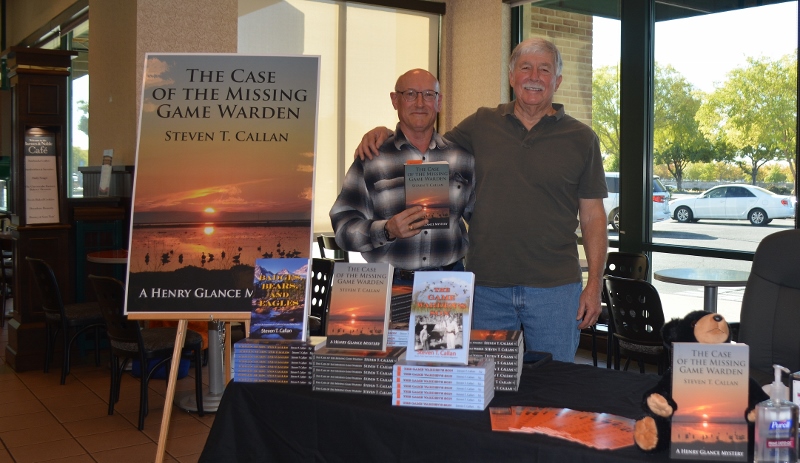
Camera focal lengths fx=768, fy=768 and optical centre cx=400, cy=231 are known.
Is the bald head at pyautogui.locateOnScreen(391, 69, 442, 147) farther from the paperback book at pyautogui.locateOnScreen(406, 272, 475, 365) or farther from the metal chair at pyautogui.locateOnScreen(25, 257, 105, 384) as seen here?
the metal chair at pyautogui.locateOnScreen(25, 257, 105, 384)

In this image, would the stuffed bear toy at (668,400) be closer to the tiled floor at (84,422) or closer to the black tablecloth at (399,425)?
the black tablecloth at (399,425)

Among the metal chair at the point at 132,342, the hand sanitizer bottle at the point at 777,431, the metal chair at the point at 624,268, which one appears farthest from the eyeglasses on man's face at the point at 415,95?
the metal chair at the point at 624,268

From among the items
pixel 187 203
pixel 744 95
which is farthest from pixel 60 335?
pixel 744 95

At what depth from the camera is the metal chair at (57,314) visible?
530 cm

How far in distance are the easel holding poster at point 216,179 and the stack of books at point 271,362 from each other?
0.56 metres

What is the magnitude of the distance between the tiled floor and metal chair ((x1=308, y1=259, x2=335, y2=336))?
0.84 m

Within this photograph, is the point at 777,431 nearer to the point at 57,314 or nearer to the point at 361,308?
the point at 361,308

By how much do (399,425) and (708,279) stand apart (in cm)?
332

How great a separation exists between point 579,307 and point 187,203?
4.78 feet

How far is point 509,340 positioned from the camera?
2006 mm

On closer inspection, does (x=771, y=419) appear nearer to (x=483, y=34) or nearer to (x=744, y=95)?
(x=744, y=95)

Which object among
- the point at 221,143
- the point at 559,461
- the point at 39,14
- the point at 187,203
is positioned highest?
the point at 39,14

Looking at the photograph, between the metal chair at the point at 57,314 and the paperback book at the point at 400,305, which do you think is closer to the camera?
the paperback book at the point at 400,305

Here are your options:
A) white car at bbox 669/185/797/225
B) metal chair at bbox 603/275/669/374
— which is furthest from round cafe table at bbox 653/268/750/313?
white car at bbox 669/185/797/225
